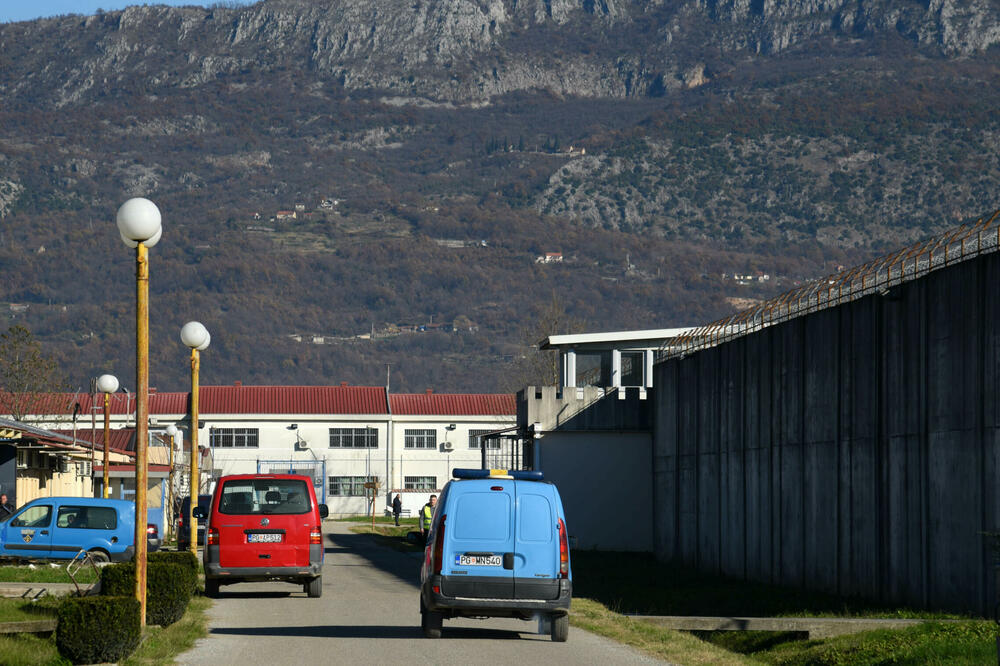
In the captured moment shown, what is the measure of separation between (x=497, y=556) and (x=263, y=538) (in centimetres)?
749

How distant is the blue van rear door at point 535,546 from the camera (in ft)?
58.0

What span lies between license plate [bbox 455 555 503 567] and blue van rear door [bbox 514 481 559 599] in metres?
0.22

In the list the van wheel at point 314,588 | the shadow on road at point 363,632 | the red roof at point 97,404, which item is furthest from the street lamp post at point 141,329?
the red roof at point 97,404

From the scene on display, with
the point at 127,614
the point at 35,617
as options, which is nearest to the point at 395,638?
the point at 127,614

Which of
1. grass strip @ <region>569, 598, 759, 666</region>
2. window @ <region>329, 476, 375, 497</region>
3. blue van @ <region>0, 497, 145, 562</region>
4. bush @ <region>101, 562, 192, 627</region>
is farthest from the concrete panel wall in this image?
window @ <region>329, 476, 375, 497</region>

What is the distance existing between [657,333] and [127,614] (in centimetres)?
3275

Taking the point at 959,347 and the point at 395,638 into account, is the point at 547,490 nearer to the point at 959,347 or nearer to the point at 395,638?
the point at 395,638

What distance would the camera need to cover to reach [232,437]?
91.8 meters

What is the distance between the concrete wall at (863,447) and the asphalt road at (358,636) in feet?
19.2

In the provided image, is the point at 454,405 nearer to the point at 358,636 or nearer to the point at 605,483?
the point at 605,483

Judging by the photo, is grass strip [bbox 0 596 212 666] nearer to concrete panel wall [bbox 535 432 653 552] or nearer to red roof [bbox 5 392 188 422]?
concrete panel wall [bbox 535 432 653 552]

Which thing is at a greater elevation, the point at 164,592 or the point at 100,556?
the point at 164,592

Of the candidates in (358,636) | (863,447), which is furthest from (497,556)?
(863,447)

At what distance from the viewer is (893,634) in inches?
716
